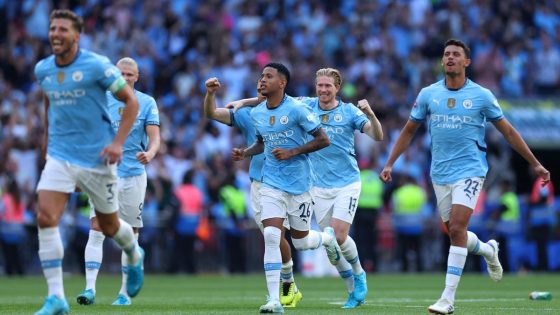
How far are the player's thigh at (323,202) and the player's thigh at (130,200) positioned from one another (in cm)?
206

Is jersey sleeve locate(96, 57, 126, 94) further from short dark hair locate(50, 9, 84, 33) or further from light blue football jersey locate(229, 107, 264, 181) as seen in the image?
light blue football jersey locate(229, 107, 264, 181)

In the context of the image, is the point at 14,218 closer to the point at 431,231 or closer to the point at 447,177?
the point at 431,231

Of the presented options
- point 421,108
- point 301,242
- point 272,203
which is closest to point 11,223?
point 301,242

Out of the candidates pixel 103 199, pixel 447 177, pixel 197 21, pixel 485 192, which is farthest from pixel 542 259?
pixel 103 199

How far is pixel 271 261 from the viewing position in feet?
44.4

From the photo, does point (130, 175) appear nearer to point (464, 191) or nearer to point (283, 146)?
point (283, 146)

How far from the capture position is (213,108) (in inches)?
594

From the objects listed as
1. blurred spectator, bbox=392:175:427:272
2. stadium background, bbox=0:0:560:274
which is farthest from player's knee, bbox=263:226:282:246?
blurred spectator, bbox=392:175:427:272

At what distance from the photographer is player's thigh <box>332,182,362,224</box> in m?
15.6

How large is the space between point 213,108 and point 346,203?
1.94m

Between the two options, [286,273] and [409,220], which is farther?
[409,220]

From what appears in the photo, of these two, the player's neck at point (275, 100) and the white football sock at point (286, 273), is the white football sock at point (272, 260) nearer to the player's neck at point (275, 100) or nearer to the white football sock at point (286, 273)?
the player's neck at point (275, 100)

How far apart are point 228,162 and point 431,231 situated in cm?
445

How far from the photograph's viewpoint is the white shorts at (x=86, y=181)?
38.5 feet
